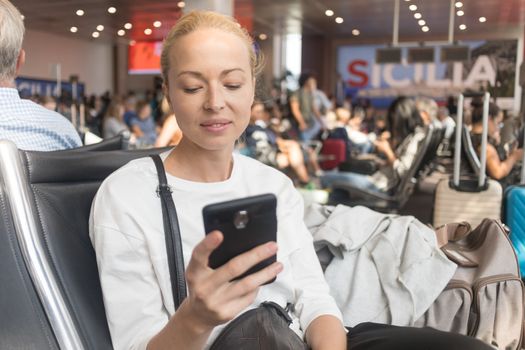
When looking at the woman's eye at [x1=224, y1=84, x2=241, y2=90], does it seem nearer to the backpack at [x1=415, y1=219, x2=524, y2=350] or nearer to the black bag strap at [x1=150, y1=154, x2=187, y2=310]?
the black bag strap at [x1=150, y1=154, x2=187, y2=310]

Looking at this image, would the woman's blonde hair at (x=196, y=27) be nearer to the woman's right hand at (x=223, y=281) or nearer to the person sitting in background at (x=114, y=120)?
the woman's right hand at (x=223, y=281)

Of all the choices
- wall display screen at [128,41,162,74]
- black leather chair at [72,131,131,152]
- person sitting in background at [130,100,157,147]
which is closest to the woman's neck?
black leather chair at [72,131,131,152]

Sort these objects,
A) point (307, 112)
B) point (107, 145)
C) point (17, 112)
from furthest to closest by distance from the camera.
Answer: point (307, 112)
point (17, 112)
point (107, 145)

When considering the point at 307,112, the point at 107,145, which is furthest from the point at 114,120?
the point at 107,145

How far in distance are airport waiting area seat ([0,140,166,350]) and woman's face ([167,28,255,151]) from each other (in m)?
0.29

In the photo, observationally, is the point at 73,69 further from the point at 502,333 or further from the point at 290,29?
the point at 502,333

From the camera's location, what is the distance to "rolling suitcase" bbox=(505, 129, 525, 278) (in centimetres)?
226

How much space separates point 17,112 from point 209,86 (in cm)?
88

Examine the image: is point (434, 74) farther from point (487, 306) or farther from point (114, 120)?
→ point (487, 306)

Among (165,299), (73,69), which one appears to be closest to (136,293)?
(165,299)

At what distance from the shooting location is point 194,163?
3.54ft

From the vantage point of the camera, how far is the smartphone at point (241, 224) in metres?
0.65

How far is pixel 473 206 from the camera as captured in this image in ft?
9.33

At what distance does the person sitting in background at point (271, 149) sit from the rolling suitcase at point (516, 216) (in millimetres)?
3263
